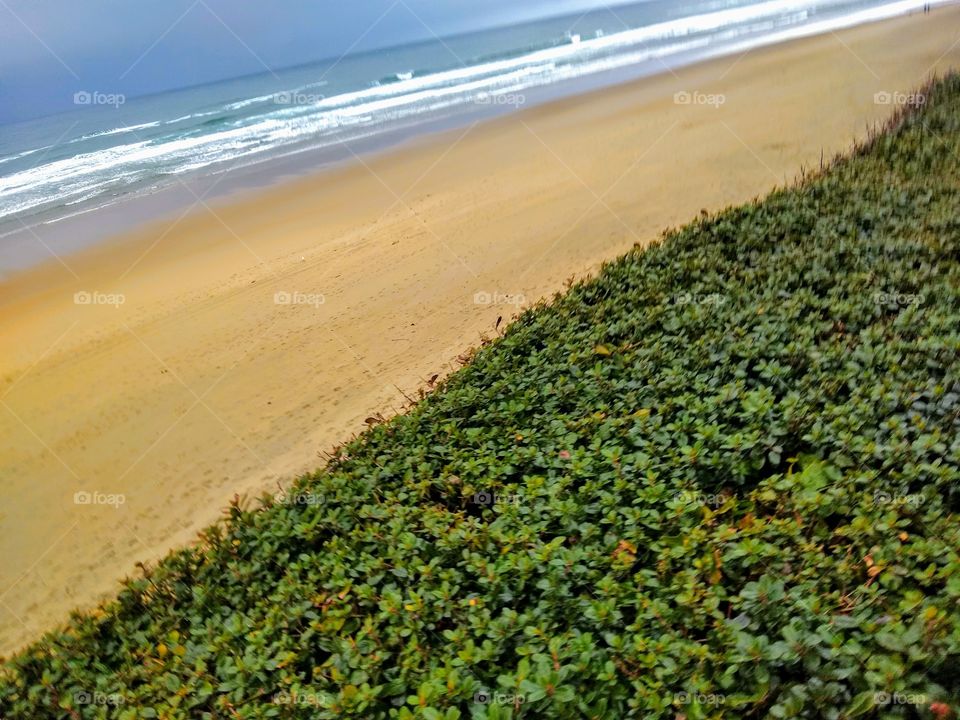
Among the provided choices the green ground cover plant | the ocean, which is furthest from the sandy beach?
the ocean

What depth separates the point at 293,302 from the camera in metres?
8.95

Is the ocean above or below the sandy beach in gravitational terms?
above

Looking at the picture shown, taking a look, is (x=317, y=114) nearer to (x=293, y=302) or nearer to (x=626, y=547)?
(x=293, y=302)

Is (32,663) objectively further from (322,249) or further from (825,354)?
(322,249)

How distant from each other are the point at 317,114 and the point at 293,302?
2044 cm

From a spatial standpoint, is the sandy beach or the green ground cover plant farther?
the sandy beach

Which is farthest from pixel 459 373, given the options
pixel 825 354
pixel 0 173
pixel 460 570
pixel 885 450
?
pixel 0 173

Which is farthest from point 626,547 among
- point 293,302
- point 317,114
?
point 317,114

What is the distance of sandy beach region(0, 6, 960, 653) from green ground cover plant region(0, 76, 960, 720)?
2.12m

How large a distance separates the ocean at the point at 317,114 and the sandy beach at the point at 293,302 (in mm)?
4468

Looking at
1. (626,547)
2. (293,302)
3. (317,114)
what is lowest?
(626,547)

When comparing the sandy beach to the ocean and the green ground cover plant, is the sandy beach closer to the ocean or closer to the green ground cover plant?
the green ground cover plant

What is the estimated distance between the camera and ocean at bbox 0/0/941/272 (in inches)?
714

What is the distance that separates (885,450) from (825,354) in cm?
100
